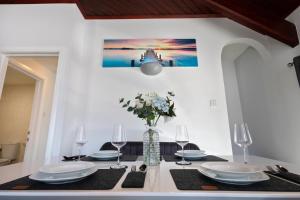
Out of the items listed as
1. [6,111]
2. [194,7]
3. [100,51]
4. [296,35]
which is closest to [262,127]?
[296,35]

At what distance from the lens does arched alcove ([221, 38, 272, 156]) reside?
8.30 feet

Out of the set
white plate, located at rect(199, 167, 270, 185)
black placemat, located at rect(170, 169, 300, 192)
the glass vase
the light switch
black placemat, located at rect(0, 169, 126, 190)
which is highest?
the light switch

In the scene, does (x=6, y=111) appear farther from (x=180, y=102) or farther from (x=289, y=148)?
(x=289, y=148)

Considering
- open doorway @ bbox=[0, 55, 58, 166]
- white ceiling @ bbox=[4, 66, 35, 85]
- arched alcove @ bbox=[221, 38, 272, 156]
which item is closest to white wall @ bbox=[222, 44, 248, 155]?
arched alcove @ bbox=[221, 38, 272, 156]

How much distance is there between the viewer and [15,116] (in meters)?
3.84

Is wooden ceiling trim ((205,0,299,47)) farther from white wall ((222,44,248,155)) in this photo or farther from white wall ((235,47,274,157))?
white wall ((222,44,248,155))

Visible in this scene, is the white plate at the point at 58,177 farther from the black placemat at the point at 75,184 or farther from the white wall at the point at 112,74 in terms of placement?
the white wall at the point at 112,74

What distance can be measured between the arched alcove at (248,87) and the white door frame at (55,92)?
2352mm

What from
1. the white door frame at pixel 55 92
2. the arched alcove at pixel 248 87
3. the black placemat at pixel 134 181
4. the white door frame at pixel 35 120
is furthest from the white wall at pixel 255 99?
the white door frame at pixel 35 120

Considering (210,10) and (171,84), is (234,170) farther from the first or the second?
(210,10)

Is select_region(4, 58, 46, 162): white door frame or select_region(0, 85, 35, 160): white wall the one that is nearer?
select_region(4, 58, 46, 162): white door frame

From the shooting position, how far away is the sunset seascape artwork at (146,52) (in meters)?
2.30

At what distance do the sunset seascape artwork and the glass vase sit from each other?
1500mm

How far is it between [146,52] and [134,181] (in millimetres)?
1923
